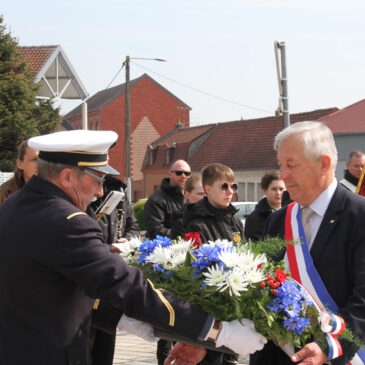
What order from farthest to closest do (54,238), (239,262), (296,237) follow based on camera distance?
1. (296,237)
2. (239,262)
3. (54,238)

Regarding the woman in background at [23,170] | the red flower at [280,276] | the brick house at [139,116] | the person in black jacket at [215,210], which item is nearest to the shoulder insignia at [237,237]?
the person in black jacket at [215,210]

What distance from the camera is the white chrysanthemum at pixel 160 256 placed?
3.42 m

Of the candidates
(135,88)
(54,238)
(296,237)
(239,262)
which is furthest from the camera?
(135,88)

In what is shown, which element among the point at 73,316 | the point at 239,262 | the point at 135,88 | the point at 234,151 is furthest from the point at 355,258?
the point at 135,88

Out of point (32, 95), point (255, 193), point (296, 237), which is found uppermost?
point (32, 95)

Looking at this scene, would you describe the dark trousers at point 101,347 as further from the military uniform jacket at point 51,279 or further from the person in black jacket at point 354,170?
the person in black jacket at point 354,170

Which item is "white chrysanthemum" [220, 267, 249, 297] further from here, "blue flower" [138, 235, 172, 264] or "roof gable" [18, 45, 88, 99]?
"roof gable" [18, 45, 88, 99]

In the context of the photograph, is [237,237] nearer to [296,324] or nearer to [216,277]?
[216,277]

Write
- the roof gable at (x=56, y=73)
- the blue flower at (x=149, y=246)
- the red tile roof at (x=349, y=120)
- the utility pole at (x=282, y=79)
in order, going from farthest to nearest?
the roof gable at (x=56, y=73), the red tile roof at (x=349, y=120), the utility pole at (x=282, y=79), the blue flower at (x=149, y=246)

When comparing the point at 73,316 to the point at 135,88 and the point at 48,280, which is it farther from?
the point at 135,88

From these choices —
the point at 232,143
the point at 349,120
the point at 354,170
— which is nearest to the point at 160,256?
the point at 354,170

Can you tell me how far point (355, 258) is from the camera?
3188mm

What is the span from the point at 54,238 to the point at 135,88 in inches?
2447

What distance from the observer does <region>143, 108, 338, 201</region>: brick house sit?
153ft
